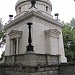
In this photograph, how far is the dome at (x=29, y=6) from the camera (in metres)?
23.9

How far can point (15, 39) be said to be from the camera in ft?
71.2

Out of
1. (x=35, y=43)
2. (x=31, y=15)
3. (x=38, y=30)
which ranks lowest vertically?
(x=35, y=43)

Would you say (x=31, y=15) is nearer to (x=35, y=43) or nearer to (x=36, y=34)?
(x=36, y=34)

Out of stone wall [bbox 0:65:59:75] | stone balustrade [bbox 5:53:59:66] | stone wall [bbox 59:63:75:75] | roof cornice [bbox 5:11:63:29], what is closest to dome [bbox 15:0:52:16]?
roof cornice [bbox 5:11:63:29]

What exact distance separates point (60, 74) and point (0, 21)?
89.1ft

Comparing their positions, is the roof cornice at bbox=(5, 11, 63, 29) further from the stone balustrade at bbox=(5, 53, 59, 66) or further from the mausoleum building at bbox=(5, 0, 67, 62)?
the stone balustrade at bbox=(5, 53, 59, 66)

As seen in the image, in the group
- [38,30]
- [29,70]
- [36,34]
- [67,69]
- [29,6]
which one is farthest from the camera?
[29,6]

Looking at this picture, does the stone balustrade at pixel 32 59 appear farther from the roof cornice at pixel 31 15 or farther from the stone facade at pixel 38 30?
the roof cornice at pixel 31 15

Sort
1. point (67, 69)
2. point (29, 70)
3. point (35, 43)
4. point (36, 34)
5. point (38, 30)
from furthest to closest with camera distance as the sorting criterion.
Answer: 1. point (38, 30)
2. point (36, 34)
3. point (35, 43)
4. point (67, 69)
5. point (29, 70)

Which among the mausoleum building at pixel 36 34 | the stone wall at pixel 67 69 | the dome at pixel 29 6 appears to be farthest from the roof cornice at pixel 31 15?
the stone wall at pixel 67 69

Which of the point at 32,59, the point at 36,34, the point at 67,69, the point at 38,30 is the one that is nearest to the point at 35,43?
the point at 36,34

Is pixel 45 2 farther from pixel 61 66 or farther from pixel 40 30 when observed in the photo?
pixel 61 66

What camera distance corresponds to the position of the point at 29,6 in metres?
23.8

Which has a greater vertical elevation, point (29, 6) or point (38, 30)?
point (29, 6)
